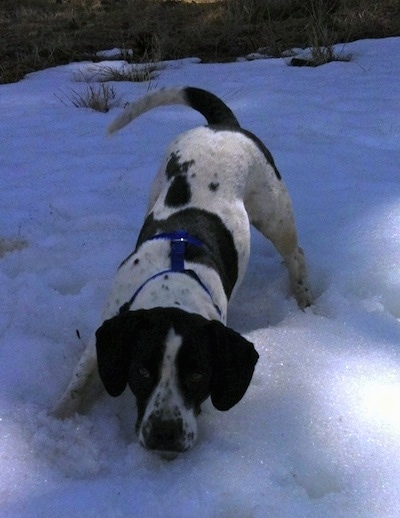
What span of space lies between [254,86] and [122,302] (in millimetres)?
4371

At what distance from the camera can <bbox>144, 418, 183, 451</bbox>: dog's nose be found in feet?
7.93

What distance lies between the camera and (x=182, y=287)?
281 cm

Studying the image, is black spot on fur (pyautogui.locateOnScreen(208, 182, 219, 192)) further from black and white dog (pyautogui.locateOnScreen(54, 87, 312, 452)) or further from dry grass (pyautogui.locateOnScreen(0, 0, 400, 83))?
dry grass (pyautogui.locateOnScreen(0, 0, 400, 83))

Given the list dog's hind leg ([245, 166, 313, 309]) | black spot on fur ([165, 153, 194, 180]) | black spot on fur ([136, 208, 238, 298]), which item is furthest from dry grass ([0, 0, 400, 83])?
black spot on fur ([136, 208, 238, 298])

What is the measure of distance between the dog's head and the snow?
0.15m

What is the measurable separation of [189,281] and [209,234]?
1.47 ft

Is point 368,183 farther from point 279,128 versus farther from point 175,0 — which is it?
point 175,0

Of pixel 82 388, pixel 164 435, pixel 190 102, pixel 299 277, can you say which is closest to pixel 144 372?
pixel 164 435

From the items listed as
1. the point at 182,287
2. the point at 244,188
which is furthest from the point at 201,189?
the point at 182,287

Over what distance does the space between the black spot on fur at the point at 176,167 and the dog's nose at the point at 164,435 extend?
138cm

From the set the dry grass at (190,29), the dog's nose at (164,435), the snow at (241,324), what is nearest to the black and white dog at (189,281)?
the dog's nose at (164,435)

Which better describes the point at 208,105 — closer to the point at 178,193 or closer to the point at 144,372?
the point at 178,193

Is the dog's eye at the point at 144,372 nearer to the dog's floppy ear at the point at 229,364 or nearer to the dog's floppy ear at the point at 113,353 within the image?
the dog's floppy ear at the point at 113,353

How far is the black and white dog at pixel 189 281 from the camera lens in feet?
8.12
